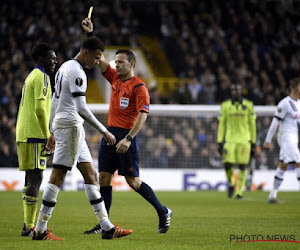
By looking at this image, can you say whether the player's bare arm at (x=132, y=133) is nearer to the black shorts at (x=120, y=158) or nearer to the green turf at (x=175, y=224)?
the black shorts at (x=120, y=158)

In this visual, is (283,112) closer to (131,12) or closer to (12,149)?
(12,149)

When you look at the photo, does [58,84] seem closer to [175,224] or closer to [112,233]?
[112,233]

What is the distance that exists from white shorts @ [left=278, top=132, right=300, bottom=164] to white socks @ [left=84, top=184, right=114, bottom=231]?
7183mm

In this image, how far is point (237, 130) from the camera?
1576 centimetres

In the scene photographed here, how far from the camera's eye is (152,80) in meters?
26.0

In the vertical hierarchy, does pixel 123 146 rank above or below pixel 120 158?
above

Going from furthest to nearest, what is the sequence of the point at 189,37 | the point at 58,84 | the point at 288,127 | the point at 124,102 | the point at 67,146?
the point at 189,37
the point at 288,127
the point at 124,102
the point at 58,84
the point at 67,146

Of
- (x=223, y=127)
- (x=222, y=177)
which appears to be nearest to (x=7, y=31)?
(x=222, y=177)

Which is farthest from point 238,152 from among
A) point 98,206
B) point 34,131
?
point 98,206

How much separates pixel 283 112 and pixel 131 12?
1582 centimetres

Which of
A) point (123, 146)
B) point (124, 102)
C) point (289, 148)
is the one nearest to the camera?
point (123, 146)

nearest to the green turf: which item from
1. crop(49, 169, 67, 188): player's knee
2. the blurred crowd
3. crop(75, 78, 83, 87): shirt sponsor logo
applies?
crop(49, 169, 67, 188): player's knee

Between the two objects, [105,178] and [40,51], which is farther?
[105,178]

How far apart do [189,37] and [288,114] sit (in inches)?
551
